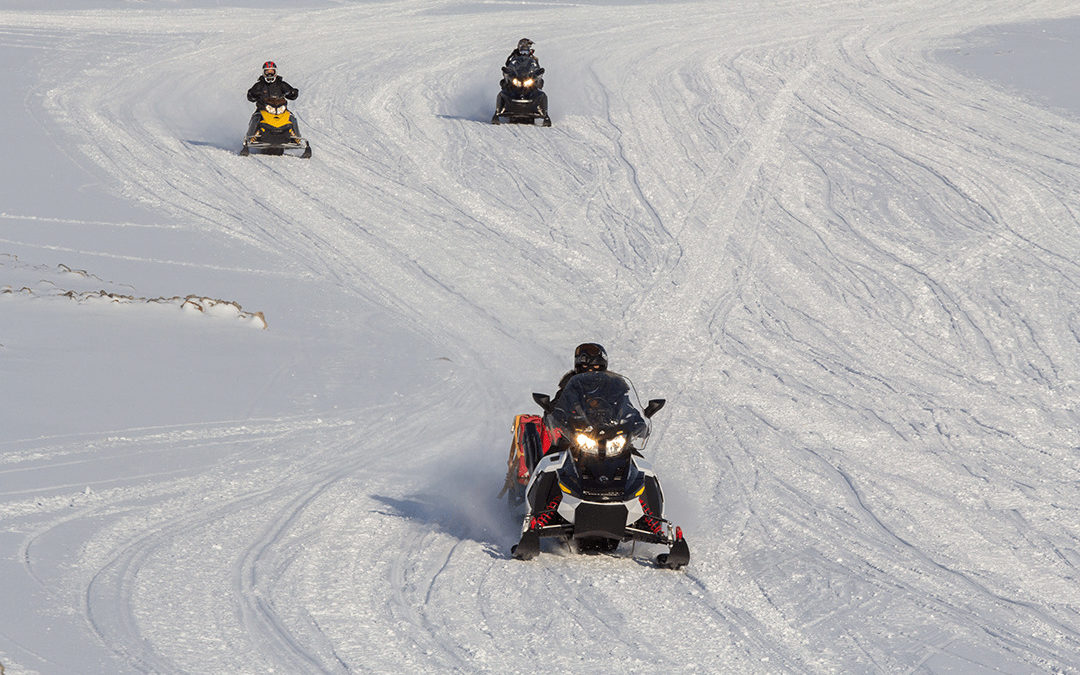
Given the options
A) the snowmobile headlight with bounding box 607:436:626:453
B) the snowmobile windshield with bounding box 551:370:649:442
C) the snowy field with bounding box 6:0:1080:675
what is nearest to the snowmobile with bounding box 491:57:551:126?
the snowy field with bounding box 6:0:1080:675

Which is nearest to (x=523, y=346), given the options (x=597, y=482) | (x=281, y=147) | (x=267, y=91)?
(x=597, y=482)

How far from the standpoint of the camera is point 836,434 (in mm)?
10320

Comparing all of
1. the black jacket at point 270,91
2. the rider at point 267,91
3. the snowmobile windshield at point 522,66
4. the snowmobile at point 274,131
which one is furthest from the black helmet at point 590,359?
the snowmobile windshield at point 522,66

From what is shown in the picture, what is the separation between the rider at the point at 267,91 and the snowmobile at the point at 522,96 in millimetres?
3583

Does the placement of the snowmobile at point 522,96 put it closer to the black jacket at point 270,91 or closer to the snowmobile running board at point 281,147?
the snowmobile running board at point 281,147

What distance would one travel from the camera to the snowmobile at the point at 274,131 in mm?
18125

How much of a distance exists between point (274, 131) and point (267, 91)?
0.65 meters

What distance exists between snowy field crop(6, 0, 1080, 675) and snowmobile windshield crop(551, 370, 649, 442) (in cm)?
76

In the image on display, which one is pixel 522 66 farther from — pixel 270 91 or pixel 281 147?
pixel 281 147

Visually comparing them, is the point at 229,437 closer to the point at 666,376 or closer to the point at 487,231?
the point at 666,376

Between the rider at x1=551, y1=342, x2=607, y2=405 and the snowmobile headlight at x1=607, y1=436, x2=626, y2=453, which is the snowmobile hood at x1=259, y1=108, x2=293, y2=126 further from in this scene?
the snowmobile headlight at x1=607, y1=436, x2=626, y2=453

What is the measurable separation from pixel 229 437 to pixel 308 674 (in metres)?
3.70

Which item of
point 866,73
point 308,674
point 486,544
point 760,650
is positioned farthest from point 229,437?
point 866,73

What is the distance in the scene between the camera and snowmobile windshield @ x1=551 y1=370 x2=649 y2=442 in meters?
7.58
